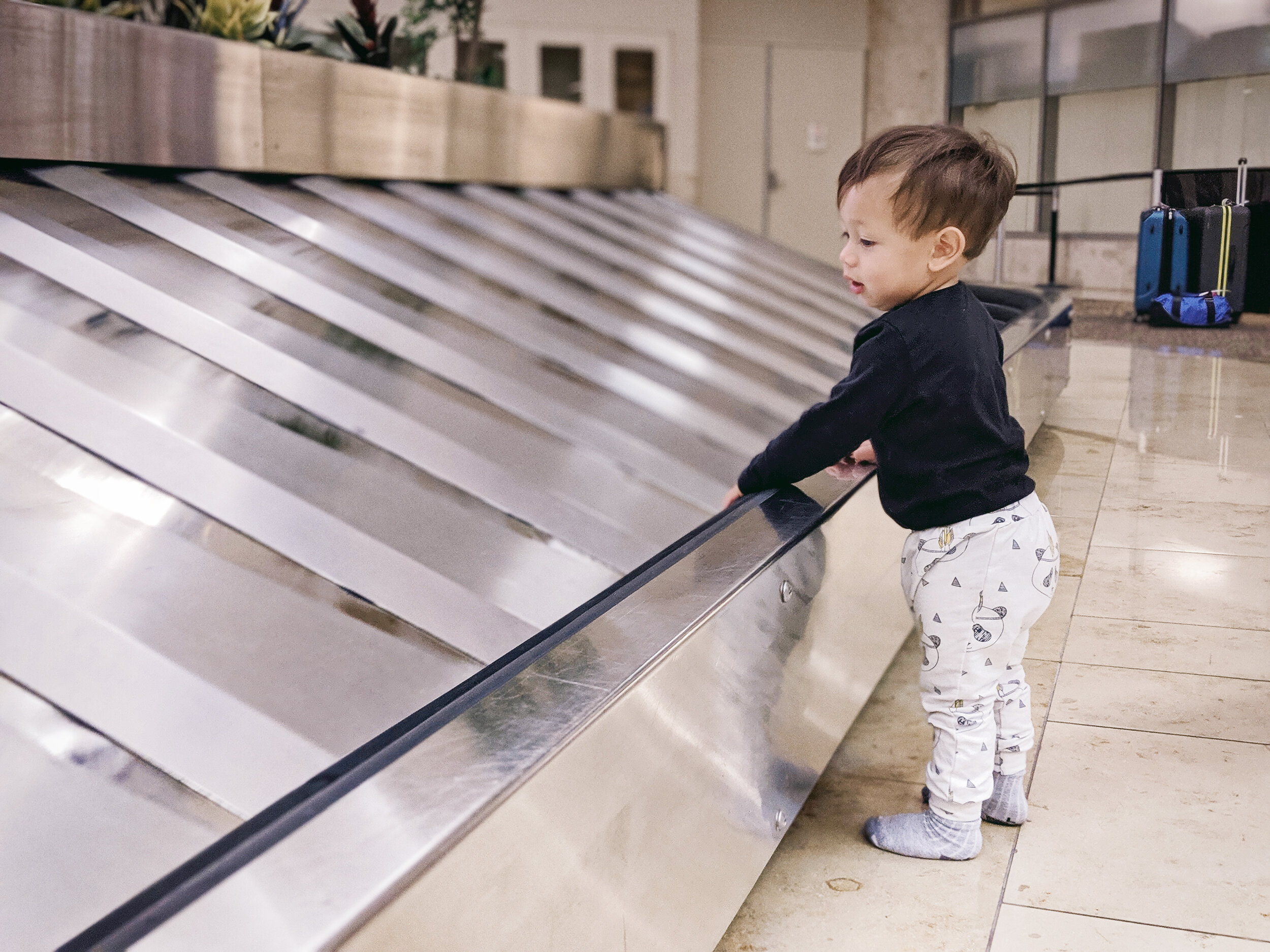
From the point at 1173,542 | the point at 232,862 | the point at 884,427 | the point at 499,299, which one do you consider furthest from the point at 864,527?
the point at 499,299

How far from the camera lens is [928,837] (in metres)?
1.58

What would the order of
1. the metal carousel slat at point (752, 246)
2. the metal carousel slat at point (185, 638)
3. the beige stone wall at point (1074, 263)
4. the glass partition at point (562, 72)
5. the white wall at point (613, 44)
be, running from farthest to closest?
the glass partition at point (562, 72) → the white wall at point (613, 44) → the metal carousel slat at point (752, 246) → the beige stone wall at point (1074, 263) → the metal carousel slat at point (185, 638)

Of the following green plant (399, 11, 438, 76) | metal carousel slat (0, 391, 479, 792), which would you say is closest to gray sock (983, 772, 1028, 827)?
metal carousel slat (0, 391, 479, 792)

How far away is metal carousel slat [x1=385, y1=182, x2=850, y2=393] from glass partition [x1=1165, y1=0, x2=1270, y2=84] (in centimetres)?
117

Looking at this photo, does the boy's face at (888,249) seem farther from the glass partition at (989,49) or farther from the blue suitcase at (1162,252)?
the glass partition at (989,49)

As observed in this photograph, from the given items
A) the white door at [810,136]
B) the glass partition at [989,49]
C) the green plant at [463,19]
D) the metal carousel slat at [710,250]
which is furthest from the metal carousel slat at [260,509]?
the white door at [810,136]

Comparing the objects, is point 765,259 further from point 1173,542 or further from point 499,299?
point 1173,542

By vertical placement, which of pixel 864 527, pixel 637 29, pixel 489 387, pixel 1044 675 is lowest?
pixel 1044 675

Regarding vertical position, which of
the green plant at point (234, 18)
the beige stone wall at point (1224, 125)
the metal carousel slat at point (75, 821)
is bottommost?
the metal carousel slat at point (75, 821)

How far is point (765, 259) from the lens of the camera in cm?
495

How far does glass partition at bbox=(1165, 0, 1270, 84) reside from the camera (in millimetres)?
1894

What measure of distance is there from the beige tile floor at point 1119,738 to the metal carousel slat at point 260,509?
0.53 m

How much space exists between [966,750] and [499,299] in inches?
69.2

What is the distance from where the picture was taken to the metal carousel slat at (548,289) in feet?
9.48
